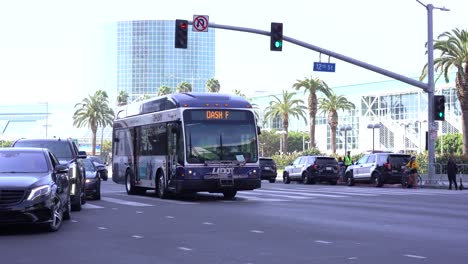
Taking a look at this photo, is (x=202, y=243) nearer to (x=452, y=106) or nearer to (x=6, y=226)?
(x=6, y=226)

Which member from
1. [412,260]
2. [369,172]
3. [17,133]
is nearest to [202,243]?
[412,260]

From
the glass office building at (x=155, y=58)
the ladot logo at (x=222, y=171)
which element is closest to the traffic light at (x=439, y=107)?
the ladot logo at (x=222, y=171)

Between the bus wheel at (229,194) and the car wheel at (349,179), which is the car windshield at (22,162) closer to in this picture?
the bus wheel at (229,194)

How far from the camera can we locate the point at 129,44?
185 m

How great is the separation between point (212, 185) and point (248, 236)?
9304 millimetres

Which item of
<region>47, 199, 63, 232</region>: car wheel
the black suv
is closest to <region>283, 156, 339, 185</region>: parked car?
the black suv

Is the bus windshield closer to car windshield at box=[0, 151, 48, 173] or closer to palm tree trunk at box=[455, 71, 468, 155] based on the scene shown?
car windshield at box=[0, 151, 48, 173]

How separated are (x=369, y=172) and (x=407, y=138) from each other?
58.7 meters

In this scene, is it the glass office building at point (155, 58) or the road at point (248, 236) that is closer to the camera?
the road at point (248, 236)

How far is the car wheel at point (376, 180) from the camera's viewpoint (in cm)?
3519

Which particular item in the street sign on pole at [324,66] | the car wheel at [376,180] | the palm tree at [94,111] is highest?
the palm tree at [94,111]

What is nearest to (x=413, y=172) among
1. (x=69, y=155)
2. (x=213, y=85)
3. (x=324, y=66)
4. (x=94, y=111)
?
(x=324, y=66)

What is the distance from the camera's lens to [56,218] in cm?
1321

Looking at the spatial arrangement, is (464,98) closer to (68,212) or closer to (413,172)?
(413,172)
